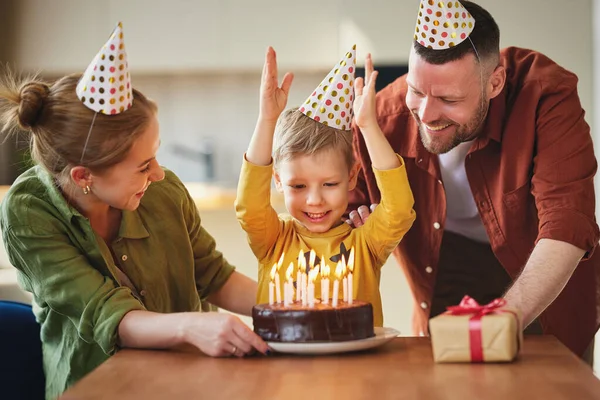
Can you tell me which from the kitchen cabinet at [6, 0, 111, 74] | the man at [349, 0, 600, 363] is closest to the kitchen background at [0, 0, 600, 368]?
the kitchen cabinet at [6, 0, 111, 74]

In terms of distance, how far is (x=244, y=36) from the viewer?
193 inches

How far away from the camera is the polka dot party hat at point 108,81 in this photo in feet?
5.40

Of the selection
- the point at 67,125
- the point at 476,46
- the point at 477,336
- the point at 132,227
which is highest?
the point at 476,46

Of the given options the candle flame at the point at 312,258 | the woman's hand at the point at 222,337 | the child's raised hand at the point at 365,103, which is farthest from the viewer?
the candle flame at the point at 312,258

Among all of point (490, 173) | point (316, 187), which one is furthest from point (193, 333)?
point (490, 173)

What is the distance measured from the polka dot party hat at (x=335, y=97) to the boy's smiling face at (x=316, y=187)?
9cm

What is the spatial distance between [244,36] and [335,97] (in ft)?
10.5

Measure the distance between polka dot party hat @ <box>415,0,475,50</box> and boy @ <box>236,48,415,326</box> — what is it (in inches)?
13.9

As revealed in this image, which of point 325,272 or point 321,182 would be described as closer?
point 325,272

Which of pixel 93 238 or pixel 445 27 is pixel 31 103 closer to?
pixel 93 238

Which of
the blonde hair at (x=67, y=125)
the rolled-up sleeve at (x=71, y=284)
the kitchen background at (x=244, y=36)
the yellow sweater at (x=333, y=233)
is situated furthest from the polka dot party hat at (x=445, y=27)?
the kitchen background at (x=244, y=36)

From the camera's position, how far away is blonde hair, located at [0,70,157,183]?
1.72 metres

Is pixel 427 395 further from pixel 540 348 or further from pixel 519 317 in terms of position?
pixel 540 348

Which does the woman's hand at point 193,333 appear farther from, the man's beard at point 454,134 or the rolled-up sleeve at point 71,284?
the man's beard at point 454,134
